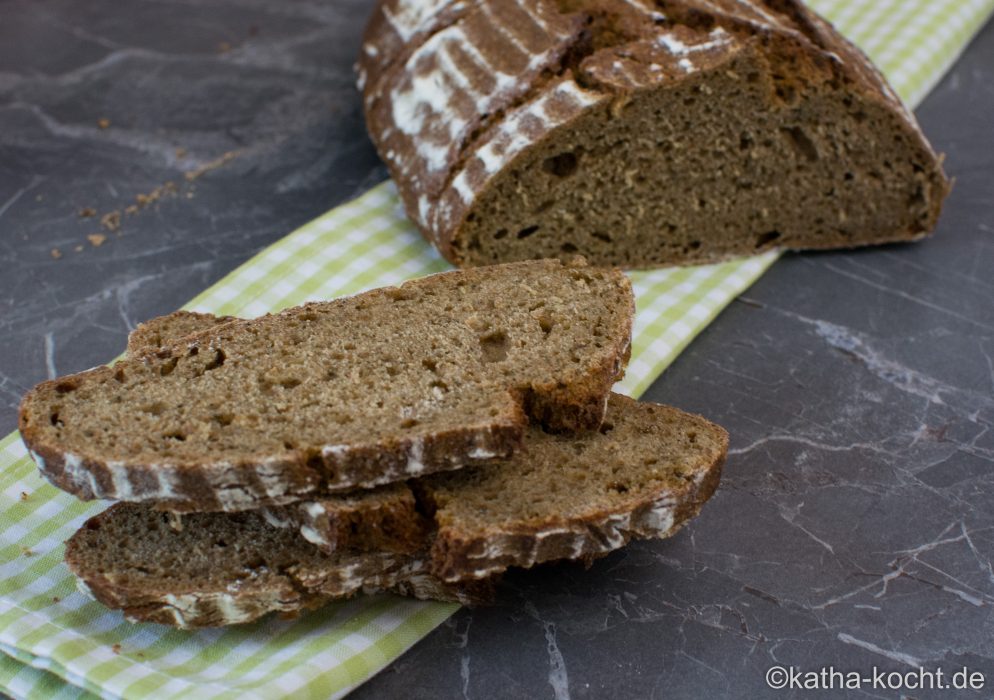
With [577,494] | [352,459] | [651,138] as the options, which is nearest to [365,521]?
[352,459]

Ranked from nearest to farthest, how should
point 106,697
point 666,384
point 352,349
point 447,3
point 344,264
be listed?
point 106,697, point 352,349, point 666,384, point 344,264, point 447,3

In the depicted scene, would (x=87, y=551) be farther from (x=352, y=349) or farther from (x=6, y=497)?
(x=352, y=349)

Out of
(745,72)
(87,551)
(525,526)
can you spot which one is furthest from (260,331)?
(745,72)

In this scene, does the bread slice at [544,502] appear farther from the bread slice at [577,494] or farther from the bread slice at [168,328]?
the bread slice at [168,328]

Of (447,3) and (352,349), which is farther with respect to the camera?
(447,3)

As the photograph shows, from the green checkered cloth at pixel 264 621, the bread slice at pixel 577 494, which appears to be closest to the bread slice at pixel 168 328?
the green checkered cloth at pixel 264 621

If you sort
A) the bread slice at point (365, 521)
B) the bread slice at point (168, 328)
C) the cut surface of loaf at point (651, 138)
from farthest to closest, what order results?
the cut surface of loaf at point (651, 138)
the bread slice at point (168, 328)
the bread slice at point (365, 521)
